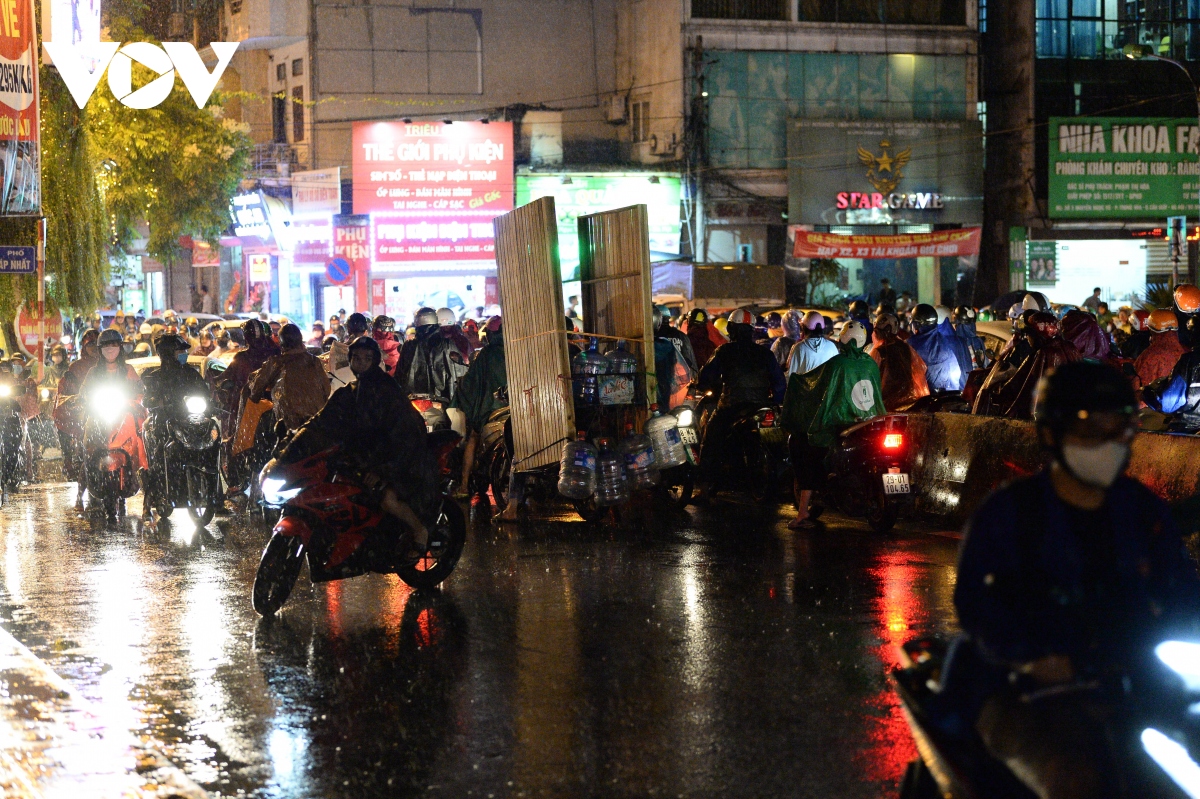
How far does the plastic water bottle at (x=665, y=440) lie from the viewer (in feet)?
41.1

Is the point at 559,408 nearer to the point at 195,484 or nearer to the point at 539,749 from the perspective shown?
the point at 195,484

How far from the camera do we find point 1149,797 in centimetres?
306

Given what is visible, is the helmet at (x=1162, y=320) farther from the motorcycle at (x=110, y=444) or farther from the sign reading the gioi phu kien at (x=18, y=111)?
the sign reading the gioi phu kien at (x=18, y=111)

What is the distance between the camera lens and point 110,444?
44.0ft

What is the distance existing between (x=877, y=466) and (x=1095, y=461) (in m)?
8.55

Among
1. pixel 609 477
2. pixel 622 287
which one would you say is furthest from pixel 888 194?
Result: pixel 609 477

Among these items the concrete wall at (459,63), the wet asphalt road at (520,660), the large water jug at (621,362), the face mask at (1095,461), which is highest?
the concrete wall at (459,63)

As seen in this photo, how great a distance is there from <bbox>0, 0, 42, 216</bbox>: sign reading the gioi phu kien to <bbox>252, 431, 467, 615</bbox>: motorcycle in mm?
9043

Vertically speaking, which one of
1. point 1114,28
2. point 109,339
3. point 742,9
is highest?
point 742,9

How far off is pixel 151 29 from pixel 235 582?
46871 millimetres

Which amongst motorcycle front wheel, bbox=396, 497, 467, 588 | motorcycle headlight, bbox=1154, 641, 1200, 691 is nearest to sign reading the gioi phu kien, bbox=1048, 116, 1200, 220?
motorcycle front wheel, bbox=396, 497, 467, 588

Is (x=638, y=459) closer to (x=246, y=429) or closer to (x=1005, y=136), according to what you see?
(x=246, y=429)

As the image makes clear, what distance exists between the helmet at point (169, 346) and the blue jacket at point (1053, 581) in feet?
34.0

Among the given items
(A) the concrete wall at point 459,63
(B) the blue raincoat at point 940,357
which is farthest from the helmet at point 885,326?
(A) the concrete wall at point 459,63
